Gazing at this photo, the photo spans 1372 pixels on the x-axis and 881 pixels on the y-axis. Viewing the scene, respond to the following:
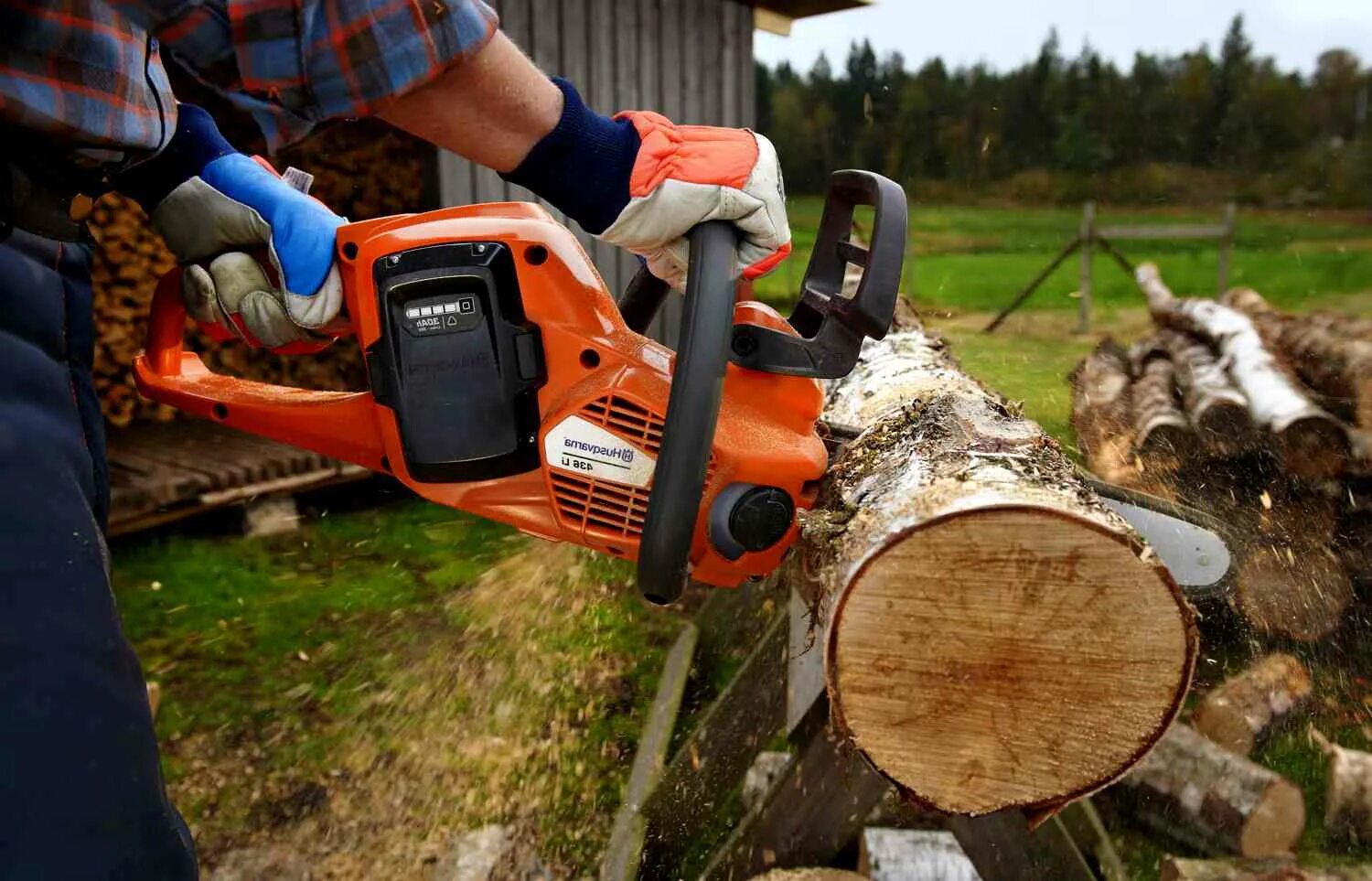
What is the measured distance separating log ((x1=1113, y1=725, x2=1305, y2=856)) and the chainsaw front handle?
6.99 ft

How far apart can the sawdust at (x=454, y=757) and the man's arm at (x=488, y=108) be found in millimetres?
2028

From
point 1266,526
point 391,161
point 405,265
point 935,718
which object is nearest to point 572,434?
point 405,265

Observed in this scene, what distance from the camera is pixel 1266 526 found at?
3373 millimetres

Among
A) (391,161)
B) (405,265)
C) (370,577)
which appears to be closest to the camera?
(405,265)

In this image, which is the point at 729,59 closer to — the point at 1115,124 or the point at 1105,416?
the point at 1105,416

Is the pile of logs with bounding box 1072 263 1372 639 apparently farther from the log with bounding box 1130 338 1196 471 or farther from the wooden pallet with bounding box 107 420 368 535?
the wooden pallet with bounding box 107 420 368 535

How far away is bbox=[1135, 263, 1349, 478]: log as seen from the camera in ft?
11.4

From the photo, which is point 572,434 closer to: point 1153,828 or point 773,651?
point 773,651

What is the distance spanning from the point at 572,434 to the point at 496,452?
0.15 meters

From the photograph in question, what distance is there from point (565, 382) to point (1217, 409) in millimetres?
3163

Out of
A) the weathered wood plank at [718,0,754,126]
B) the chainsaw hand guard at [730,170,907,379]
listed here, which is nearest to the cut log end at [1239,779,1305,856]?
the chainsaw hand guard at [730,170,907,379]

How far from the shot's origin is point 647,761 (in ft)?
9.46

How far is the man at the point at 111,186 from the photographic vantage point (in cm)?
109

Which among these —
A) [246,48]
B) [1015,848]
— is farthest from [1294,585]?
[246,48]
